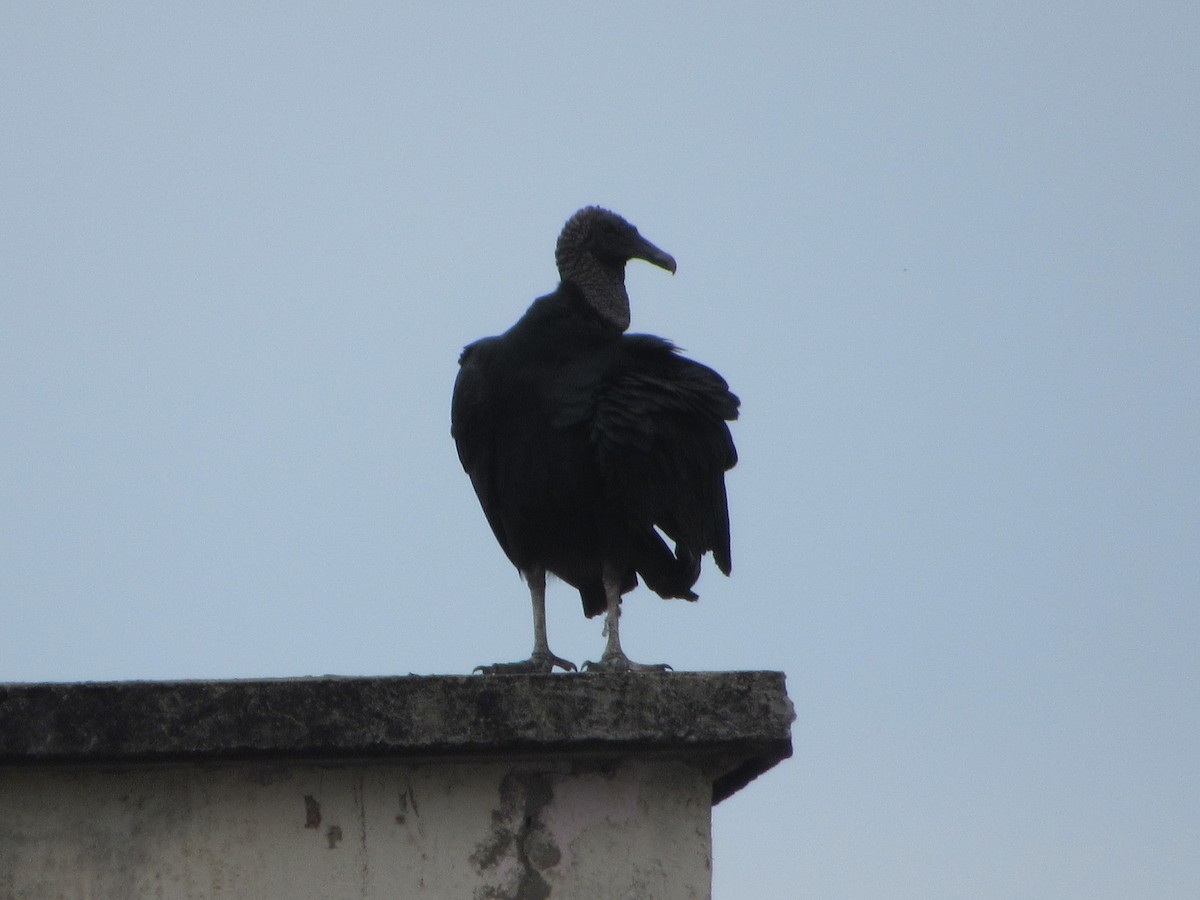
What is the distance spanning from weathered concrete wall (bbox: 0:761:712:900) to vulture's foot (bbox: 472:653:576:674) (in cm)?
95

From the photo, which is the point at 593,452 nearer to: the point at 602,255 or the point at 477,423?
the point at 477,423

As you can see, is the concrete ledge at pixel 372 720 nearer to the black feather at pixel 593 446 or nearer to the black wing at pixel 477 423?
the black feather at pixel 593 446

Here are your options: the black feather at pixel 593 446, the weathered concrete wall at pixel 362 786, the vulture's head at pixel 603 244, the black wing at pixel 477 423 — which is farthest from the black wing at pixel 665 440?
the weathered concrete wall at pixel 362 786

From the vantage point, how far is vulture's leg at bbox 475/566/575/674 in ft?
14.0

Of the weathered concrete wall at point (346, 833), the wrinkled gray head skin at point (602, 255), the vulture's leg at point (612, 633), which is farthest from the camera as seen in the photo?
the wrinkled gray head skin at point (602, 255)

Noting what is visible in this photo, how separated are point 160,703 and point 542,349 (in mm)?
1619

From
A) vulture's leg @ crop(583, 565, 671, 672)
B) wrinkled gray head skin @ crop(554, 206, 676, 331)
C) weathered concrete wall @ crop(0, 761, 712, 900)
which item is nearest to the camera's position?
weathered concrete wall @ crop(0, 761, 712, 900)

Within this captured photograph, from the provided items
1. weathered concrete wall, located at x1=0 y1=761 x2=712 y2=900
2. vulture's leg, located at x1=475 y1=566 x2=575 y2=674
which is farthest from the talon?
weathered concrete wall, located at x1=0 y1=761 x2=712 y2=900

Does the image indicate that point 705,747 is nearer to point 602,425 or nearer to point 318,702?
point 318,702

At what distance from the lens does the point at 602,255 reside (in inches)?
193

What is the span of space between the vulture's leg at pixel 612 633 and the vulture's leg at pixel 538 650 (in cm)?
13

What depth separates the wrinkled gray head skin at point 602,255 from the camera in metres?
4.81

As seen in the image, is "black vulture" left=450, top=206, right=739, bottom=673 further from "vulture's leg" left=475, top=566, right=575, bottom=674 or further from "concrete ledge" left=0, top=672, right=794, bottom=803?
"concrete ledge" left=0, top=672, right=794, bottom=803

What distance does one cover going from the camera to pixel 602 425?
4.17 m
